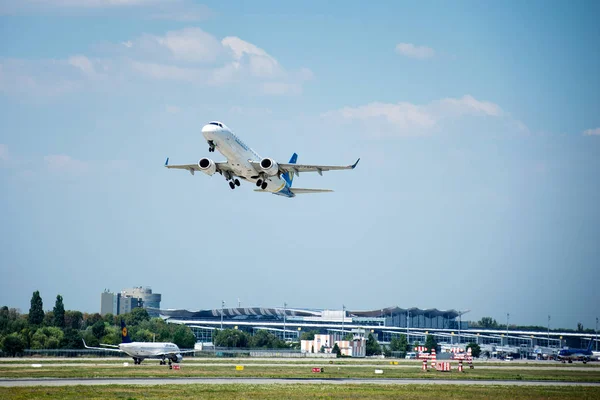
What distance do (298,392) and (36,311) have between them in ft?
397

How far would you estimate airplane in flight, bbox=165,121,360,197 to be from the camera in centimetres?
6581

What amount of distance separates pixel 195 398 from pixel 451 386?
74.6ft

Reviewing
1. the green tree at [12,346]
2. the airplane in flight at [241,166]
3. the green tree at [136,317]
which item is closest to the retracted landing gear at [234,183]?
the airplane in flight at [241,166]

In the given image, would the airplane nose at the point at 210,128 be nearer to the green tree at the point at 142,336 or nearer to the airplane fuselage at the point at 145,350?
the airplane fuselage at the point at 145,350

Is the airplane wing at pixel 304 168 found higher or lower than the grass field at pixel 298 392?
higher

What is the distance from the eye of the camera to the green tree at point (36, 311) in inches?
6270

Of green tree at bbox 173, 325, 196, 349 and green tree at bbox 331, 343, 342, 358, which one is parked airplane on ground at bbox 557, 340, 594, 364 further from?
green tree at bbox 173, 325, 196, 349

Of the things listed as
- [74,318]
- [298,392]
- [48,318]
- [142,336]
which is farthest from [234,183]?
[74,318]

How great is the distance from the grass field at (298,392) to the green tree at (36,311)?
111431 millimetres

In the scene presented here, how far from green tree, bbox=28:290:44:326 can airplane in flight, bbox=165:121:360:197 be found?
95587 millimetres

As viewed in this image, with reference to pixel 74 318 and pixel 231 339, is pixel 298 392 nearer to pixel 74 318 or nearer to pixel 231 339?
pixel 231 339

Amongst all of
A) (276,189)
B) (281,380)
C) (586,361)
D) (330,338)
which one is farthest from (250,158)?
(330,338)

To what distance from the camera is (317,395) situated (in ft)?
166

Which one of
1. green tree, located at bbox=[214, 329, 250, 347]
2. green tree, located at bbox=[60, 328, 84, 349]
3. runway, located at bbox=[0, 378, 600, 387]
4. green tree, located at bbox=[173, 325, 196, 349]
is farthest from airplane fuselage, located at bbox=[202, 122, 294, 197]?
green tree, located at bbox=[214, 329, 250, 347]
